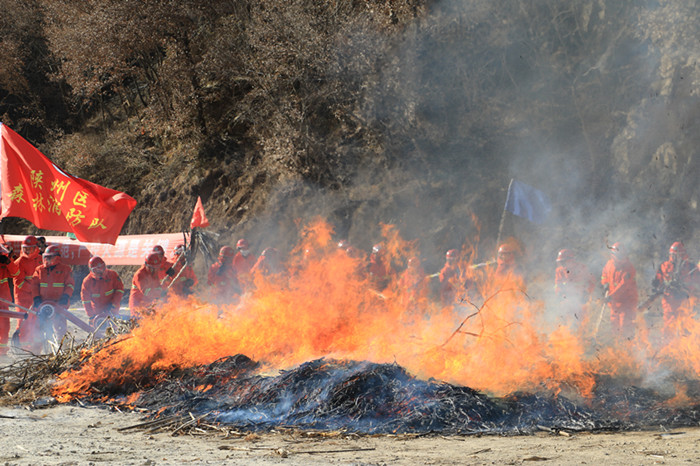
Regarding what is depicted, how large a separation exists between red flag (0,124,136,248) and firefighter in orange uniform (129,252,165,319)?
199 centimetres

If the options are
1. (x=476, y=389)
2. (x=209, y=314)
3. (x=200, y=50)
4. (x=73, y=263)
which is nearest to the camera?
(x=476, y=389)

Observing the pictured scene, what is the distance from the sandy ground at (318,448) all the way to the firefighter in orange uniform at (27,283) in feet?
14.8

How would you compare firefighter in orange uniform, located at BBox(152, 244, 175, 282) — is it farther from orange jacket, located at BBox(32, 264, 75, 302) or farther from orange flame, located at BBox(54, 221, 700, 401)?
orange flame, located at BBox(54, 221, 700, 401)

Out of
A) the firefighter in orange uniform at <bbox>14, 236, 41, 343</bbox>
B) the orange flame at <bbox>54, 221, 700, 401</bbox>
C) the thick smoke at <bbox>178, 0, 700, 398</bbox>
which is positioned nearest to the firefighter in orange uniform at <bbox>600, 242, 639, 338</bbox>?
the orange flame at <bbox>54, 221, 700, 401</bbox>

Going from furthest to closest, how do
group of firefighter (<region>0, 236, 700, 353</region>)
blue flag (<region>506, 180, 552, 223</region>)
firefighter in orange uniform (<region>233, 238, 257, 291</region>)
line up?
firefighter in orange uniform (<region>233, 238, 257, 291</region>) → blue flag (<region>506, 180, 552, 223</region>) → group of firefighter (<region>0, 236, 700, 353</region>)

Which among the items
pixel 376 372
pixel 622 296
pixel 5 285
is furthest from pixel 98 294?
pixel 622 296

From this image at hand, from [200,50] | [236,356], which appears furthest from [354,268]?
[200,50]

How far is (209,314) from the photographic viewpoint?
29.1ft

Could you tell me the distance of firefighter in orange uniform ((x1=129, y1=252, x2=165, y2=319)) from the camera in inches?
445

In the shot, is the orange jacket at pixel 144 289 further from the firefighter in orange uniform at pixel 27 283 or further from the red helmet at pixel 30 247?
the red helmet at pixel 30 247

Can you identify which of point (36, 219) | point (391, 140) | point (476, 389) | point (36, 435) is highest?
point (391, 140)

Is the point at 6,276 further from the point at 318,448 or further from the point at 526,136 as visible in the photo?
A: the point at 526,136

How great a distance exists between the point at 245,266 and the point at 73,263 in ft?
20.2

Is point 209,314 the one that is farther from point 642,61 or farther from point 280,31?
point 642,61
